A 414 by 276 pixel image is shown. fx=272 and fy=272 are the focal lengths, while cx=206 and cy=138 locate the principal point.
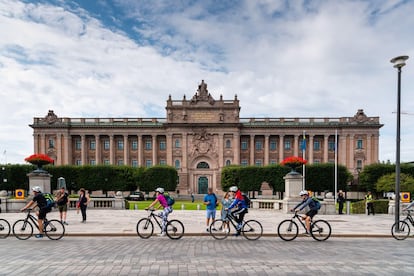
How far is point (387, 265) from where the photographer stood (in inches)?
298

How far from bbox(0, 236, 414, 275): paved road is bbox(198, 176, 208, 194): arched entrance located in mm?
55188

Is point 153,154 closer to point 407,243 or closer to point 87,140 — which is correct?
point 87,140

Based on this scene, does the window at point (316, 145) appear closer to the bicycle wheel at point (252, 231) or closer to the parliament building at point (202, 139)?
the parliament building at point (202, 139)

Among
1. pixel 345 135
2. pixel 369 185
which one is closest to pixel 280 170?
pixel 369 185

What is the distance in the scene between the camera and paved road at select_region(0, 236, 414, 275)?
7008 mm

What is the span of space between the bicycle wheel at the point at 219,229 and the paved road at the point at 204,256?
1.17ft

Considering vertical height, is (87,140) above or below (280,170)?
above

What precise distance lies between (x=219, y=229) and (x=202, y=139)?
5499cm

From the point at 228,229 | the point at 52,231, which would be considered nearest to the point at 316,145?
the point at 228,229

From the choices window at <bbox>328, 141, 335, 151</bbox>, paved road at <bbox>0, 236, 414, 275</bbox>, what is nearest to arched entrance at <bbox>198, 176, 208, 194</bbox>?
window at <bbox>328, 141, 335, 151</bbox>

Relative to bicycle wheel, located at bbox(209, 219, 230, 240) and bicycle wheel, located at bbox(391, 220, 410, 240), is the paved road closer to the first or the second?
bicycle wheel, located at bbox(209, 219, 230, 240)

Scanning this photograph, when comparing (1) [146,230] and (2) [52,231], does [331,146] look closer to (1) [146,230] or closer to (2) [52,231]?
(1) [146,230]

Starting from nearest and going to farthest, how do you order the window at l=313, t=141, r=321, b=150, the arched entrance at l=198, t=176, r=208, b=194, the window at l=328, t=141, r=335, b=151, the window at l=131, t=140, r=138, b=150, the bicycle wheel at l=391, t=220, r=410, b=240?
the bicycle wheel at l=391, t=220, r=410, b=240 < the arched entrance at l=198, t=176, r=208, b=194 < the window at l=328, t=141, r=335, b=151 < the window at l=313, t=141, r=321, b=150 < the window at l=131, t=140, r=138, b=150

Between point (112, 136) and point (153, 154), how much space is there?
11349mm
